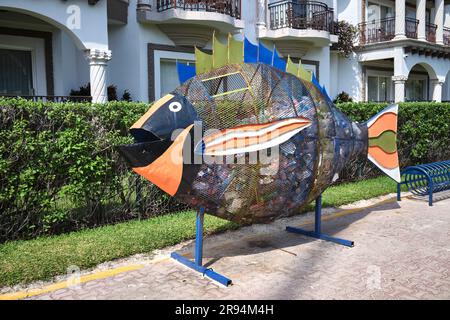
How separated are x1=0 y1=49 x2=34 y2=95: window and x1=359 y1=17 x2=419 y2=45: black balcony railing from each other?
45.4 feet

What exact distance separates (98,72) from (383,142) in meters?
7.48

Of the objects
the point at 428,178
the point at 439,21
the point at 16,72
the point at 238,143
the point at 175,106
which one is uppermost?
the point at 439,21

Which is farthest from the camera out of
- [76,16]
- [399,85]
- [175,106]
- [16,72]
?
[399,85]

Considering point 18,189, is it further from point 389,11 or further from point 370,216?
point 389,11

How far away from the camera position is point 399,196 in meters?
8.41

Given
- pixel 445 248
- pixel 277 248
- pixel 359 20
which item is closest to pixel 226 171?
pixel 277 248

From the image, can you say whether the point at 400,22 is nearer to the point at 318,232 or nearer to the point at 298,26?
the point at 298,26

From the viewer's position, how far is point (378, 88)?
833 inches

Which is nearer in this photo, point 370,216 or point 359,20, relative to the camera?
point 370,216

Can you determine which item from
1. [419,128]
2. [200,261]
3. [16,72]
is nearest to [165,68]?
[16,72]

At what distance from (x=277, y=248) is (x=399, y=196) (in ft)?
13.1

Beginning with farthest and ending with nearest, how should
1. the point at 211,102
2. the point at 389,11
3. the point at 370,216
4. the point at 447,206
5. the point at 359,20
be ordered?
the point at 389,11 < the point at 359,20 < the point at 447,206 < the point at 370,216 < the point at 211,102

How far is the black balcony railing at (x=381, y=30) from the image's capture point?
62.8ft

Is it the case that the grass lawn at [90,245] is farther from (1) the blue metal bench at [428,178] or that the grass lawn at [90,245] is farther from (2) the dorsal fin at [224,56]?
(1) the blue metal bench at [428,178]
